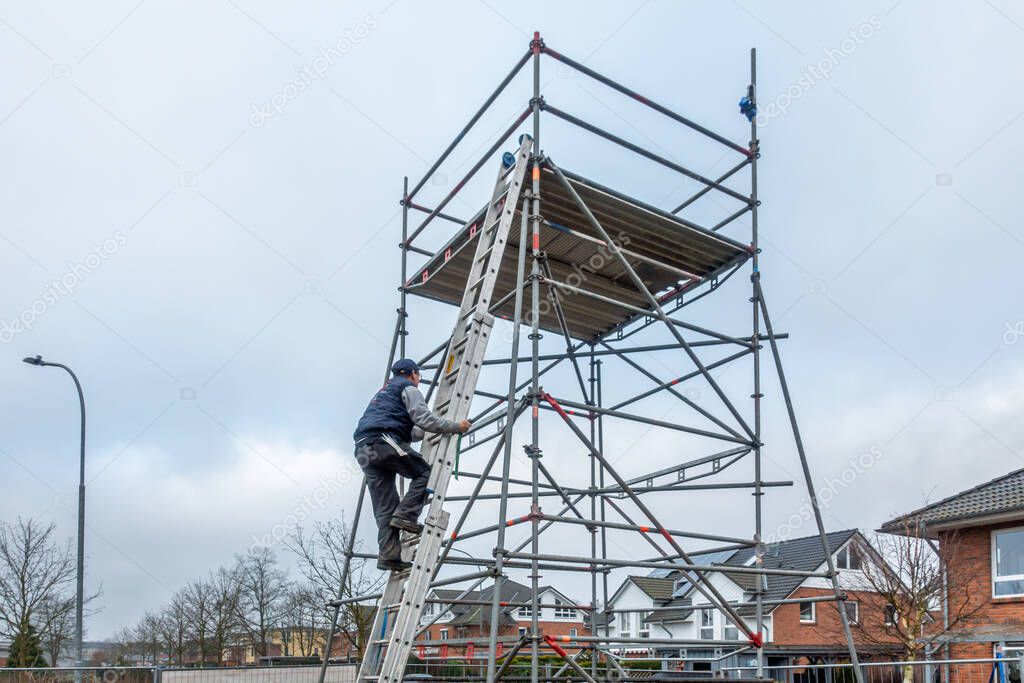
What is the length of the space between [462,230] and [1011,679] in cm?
1069

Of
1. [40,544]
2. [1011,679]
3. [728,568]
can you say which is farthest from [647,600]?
A: [728,568]

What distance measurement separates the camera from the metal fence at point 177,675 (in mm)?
15602

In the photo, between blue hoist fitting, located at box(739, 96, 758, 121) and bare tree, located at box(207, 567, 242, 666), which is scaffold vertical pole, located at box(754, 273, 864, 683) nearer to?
blue hoist fitting, located at box(739, 96, 758, 121)

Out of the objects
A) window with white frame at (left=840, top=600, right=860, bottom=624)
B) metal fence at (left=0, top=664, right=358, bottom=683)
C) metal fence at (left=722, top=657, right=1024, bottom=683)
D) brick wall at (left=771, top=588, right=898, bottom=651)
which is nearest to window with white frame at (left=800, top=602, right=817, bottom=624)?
brick wall at (left=771, top=588, right=898, bottom=651)

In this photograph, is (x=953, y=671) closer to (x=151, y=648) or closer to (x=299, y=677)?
(x=299, y=677)

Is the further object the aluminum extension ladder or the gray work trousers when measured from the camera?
the gray work trousers

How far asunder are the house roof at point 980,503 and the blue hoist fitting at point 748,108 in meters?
15.0

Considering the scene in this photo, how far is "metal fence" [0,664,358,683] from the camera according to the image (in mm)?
15602

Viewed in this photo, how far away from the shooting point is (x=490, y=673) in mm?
6695

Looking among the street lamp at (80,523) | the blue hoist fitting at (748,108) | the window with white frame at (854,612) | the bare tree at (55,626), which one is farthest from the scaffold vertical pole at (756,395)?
the bare tree at (55,626)

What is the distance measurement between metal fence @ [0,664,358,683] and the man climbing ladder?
10.5 meters

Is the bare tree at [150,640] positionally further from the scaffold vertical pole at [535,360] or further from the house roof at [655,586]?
the scaffold vertical pole at [535,360]

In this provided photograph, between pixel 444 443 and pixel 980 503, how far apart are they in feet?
64.6

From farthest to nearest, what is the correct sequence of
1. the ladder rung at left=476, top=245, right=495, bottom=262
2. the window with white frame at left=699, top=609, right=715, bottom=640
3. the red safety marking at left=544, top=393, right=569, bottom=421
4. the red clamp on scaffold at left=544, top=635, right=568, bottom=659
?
1. the window with white frame at left=699, top=609, right=715, bottom=640
2. the ladder rung at left=476, top=245, right=495, bottom=262
3. the red safety marking at left=544, top=393, right=569, bottom=421
4. the red clamp on scaffold at left=544, top=635, right=568, bottom=659
